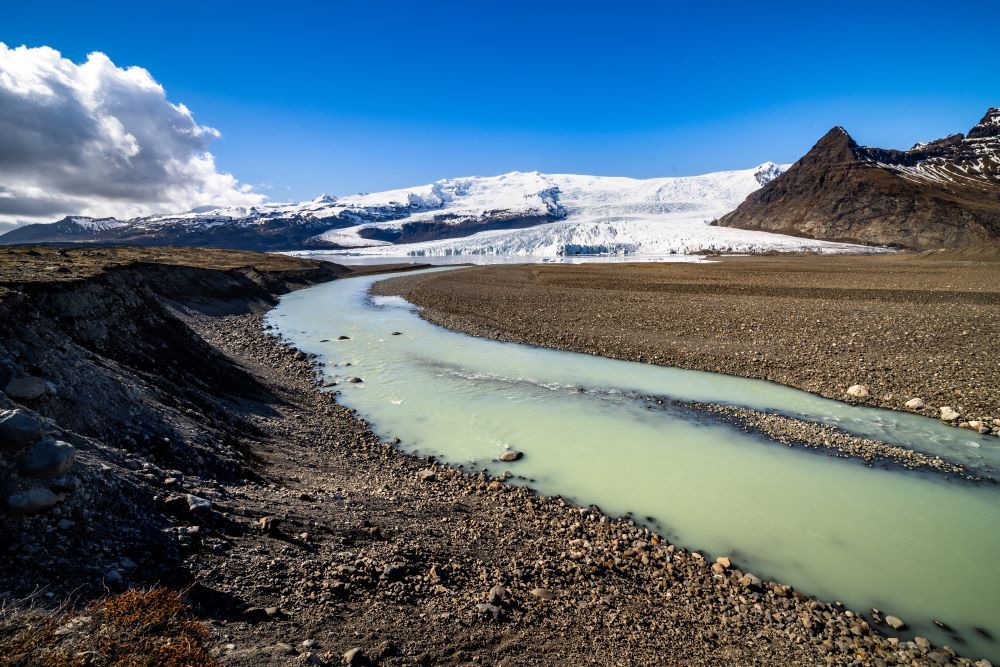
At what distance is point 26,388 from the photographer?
5570 mm

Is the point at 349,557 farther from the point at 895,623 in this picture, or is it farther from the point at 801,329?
the point at 801,329

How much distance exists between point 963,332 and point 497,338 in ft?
59.4

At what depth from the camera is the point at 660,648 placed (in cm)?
459

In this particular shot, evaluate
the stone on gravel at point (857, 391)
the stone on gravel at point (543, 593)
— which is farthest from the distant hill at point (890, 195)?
the stone on gravel at point (543, 593)

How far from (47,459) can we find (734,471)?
10230 mm

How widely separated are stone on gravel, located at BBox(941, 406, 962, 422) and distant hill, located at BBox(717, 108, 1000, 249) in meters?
121

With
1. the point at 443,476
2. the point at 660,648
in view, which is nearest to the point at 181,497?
the point at 443,476

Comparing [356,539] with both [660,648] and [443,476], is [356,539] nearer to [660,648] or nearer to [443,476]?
[443,476]

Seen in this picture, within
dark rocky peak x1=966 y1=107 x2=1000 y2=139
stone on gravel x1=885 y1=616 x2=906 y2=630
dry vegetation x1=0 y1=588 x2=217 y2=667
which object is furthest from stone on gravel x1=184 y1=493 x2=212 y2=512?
dark rocky peak x1=966 y1=107 x2=1000 y2=139

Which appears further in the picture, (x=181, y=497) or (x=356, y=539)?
(x=356, y=539)

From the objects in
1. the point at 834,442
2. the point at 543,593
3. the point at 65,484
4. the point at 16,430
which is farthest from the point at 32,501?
the point at 834,442

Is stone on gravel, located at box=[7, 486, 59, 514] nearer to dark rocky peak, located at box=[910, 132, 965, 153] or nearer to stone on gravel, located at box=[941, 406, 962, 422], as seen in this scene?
stone on gravel, located at box=[941, 406, 962, 422]

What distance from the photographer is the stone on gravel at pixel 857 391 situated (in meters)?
12.4

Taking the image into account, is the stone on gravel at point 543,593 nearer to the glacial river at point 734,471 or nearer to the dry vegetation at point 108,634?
the glacial river at point 734,471
